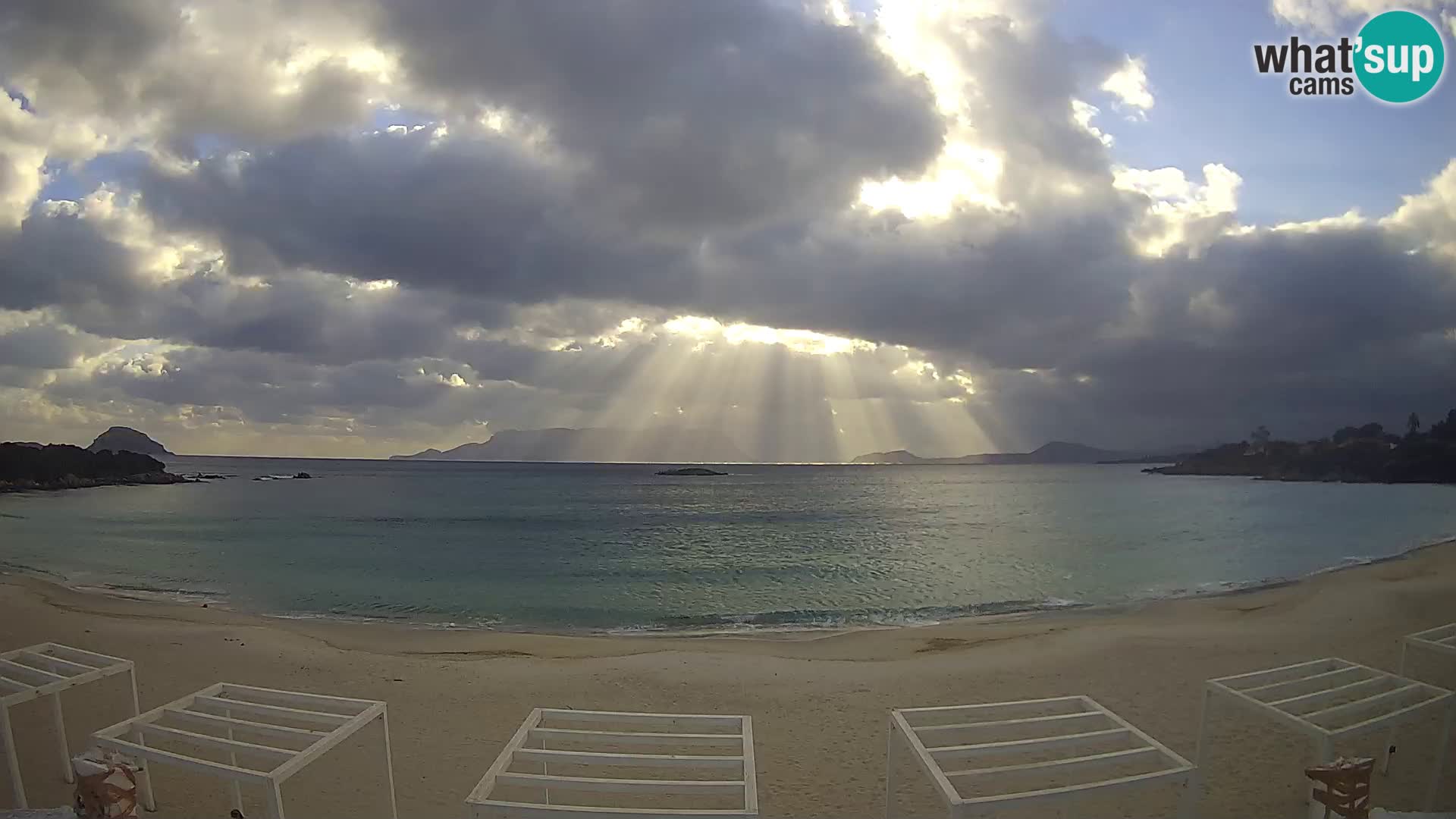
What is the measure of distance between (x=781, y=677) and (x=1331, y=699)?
4907 mm

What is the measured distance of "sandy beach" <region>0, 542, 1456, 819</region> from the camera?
4957mm

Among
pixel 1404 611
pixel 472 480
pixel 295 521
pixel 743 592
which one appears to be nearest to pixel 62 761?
pixel 743 592

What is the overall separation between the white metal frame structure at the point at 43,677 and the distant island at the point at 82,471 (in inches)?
1246

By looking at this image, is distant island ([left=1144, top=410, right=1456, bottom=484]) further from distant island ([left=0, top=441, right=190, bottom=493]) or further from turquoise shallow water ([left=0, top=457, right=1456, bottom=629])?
distant island ([left=0, top=441, right=190, bottom=493])

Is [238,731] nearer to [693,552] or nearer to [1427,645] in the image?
[1427,645]

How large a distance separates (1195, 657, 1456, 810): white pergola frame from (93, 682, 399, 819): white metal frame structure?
4.88m

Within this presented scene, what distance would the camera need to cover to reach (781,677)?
7.96 metres

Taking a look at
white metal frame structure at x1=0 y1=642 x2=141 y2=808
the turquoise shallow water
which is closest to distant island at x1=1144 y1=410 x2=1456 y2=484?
the turquoise shallow water

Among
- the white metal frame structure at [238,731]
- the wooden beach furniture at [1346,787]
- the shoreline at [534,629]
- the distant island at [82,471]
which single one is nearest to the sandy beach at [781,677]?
the shoreline at [534,629]

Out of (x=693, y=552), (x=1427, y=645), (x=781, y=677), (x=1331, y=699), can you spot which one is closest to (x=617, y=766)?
(x=1331, y=699)

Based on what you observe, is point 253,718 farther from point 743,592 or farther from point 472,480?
point 472,480

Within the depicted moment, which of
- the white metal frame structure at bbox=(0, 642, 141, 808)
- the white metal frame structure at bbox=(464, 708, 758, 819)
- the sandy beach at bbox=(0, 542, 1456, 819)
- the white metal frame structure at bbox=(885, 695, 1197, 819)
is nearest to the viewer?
the white metal frame structure at bbox=(464, 708, 758, 819)

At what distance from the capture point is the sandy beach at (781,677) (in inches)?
195

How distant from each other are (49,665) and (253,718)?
4.80 ft
